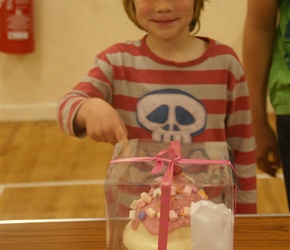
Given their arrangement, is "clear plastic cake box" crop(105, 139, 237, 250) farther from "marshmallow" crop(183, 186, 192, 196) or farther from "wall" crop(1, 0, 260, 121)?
"wall" crop(1, 0, 260, 121)

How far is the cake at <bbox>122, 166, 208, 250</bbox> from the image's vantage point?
2.24ft

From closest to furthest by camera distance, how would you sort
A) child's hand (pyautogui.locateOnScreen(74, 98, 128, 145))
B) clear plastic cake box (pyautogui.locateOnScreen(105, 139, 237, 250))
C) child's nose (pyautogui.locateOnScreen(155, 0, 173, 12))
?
1. clear plastic cake box (pyautogui.locateOnScreen(105, 139, 237, 250))
2. child's hand (pyautogui.locateOnScreen(74, 98, 128, 145))
3. child's nose (pyautogui.locateOnScreen(155, 0, 173, 12))

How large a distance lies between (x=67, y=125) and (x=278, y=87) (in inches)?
21.6

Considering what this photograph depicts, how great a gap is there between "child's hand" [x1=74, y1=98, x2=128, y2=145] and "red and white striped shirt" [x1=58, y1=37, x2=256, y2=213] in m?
0.27

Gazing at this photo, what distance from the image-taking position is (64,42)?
11.1ft

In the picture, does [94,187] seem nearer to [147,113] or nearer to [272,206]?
[272,206]

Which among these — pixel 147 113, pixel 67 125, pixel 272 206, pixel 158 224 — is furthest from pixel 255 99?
pixel 272 206

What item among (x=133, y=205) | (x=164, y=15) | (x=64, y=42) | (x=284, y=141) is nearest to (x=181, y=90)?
(x=164, y=15)

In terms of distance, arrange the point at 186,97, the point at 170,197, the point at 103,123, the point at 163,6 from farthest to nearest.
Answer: the point at 186,97
the point at 163,6
the point at 103,123
the point at 170,197

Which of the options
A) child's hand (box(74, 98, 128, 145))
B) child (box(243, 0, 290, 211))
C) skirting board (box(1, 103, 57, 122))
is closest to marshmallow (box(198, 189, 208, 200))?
child's hand (box(74, 98, 128, 145))

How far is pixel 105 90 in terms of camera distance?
48.9 inches

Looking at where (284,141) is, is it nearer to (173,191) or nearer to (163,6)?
(163,6)

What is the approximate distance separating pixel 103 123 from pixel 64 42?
2.60 m

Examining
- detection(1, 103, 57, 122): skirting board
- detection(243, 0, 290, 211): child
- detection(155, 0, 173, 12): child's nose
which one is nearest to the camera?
detection(155, 0, 173, 12): child's nose
